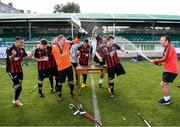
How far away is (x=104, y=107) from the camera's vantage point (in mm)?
10273

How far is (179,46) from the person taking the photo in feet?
93.7

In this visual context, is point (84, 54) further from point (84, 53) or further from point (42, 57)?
point (42, 57)

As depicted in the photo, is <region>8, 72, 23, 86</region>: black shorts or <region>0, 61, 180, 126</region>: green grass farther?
<region>8, 72, 23, 86</region>: black shorts

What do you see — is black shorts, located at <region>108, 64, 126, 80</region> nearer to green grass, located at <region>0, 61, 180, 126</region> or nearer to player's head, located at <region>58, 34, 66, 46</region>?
green grass, located at <region>0, 61, 180, 126</region>

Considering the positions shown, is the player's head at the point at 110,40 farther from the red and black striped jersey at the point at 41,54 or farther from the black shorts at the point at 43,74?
the black shorts at the point at 43,74

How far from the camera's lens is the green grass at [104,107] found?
881 cm

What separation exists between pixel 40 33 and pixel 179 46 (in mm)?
18629

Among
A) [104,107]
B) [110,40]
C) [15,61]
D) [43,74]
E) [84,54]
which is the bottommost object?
[104,107]

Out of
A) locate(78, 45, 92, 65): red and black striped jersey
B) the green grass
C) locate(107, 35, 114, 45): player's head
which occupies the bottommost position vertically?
the green grass

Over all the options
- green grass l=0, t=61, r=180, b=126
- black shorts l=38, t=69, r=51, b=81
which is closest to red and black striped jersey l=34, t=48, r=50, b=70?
black shorts l=38, t=69, r=51, b=81

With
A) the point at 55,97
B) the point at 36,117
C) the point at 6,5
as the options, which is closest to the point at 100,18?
the point at 55,97

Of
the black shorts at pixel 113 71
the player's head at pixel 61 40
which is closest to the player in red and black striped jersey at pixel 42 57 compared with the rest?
the player's head at pixel 61 40

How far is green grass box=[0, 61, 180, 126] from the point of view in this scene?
28.9 feet

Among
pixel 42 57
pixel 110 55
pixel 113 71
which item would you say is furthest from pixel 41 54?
pixel 113 71
